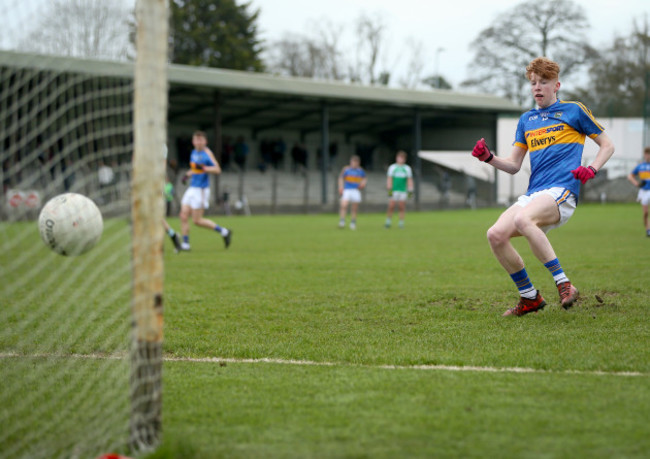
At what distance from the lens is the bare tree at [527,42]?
4544 cm

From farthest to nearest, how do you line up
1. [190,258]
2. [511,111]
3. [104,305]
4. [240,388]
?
[511,111]
[190,258]
[104,305]
[240,388]

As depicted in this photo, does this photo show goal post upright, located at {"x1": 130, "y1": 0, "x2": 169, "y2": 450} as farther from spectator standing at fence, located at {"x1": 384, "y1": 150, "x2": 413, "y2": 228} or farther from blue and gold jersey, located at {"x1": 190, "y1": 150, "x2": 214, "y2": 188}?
spectator standing at fence, located at {"x1": 384, "y1": 150, "x2": 413, "y2": 228}

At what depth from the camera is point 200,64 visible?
49438mm

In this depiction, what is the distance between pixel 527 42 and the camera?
1811 inches

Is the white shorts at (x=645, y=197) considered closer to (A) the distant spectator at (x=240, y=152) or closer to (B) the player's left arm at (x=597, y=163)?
(B) the player's left arm at (x=597, y=163)

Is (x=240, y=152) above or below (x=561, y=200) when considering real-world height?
above

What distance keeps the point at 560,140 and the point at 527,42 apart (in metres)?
43.3

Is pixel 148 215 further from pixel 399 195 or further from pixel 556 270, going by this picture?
pixel 399 195

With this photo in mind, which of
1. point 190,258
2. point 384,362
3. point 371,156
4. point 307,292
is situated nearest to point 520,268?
point 384,362

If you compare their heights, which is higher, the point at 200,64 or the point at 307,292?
the point at 200,64

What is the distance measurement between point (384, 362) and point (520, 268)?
2.04 metres

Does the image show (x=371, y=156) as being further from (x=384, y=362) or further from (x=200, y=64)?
(x=384, y=362)

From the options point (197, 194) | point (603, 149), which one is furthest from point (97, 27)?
point (603, 149)

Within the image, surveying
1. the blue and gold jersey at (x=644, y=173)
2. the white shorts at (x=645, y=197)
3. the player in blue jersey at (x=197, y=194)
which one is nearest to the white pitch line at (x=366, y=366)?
the player in blue jersey at (x=197, y=194)
